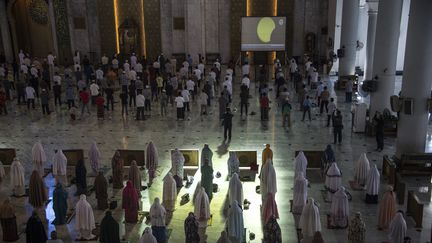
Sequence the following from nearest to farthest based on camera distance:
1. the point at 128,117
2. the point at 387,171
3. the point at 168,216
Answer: the point at 168,216
the point at 387,171
the point at 128,117

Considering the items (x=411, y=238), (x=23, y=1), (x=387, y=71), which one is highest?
(x=23, y=1)

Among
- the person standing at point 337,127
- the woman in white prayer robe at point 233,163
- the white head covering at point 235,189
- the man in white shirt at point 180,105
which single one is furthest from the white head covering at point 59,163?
the person standing at point 337,127

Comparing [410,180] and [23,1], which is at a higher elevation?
[23,1]

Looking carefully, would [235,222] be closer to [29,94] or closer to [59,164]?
[59,164]

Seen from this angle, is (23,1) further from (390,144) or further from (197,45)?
(390,144)

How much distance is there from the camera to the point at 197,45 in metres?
33.4

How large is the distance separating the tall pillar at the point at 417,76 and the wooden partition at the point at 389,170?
3.68ft

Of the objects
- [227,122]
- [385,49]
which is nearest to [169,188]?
[227,122]

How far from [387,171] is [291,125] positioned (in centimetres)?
614

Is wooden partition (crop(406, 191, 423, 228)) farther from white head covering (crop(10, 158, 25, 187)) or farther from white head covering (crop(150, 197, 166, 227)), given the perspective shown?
white head covering (crop(10, 158, 25, 187))

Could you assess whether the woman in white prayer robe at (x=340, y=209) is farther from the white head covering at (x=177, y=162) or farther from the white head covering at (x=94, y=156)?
the white head covering at (x=94, y=156)

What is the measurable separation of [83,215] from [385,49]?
12555 mm

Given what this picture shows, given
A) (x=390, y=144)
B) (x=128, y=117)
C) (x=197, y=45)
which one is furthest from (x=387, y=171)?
(x=197, y=45)

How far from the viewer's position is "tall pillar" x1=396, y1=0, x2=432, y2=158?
51.3 feet
